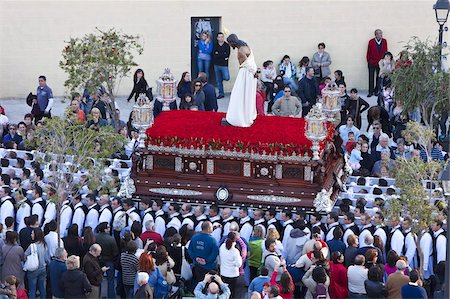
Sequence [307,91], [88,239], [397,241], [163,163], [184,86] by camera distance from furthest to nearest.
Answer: [307,91], [184,86], [163,163], [397,241], [88,239]

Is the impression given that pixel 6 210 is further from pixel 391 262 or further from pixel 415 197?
pixel 415 197

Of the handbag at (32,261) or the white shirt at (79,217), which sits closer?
the handbag at (32,261)

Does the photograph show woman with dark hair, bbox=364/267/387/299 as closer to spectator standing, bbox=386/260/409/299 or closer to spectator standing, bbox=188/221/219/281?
spectator standing, bbox=386/260/409/299

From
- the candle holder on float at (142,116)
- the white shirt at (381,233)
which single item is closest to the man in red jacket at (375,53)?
the candle holder on float at (142,116)

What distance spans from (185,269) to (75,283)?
248 centimetres

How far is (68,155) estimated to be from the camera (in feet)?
89.1

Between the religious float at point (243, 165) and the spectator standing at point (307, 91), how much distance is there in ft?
17.7

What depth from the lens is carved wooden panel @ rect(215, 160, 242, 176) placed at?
2958 centimetres

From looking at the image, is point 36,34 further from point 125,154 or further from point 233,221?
point 233,221

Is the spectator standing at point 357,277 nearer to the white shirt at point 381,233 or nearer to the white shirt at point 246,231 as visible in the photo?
the white shirt at point 381,233

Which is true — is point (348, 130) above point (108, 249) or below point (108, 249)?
above

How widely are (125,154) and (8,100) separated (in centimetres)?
845

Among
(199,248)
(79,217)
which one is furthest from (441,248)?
(79,217)

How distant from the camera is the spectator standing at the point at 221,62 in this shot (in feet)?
126
